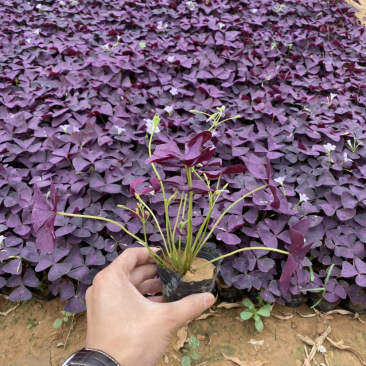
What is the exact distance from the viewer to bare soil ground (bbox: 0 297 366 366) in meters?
1.38

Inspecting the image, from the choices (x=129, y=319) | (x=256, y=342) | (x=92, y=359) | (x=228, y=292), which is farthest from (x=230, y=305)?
(x=92, y=359)

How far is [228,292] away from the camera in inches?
58.6

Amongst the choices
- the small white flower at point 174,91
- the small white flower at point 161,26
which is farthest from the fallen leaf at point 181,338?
the small white flower at point 161,26

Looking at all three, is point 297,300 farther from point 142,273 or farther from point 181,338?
point 142,273

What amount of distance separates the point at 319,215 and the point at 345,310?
17.1 inches

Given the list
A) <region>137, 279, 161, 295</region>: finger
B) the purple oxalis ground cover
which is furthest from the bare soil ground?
<region>137, 279, 161, 295</region>: finger

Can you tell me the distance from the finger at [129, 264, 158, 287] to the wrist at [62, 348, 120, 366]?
34 cm

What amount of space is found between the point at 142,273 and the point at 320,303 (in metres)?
0.82

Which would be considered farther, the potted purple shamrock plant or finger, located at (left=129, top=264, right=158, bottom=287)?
finger, located at (left=129, top=264, right=158, bottom=287)

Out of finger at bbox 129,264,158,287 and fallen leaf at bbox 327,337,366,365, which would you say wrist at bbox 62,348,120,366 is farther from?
fallen leaf at bbox 327,337,366,365

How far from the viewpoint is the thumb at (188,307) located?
0.95 meters

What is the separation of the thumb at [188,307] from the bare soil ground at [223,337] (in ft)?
1.66

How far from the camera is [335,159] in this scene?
1.83 meters

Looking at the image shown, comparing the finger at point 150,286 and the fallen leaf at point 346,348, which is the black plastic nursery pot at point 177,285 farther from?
the fallen leaf at point 346,348
